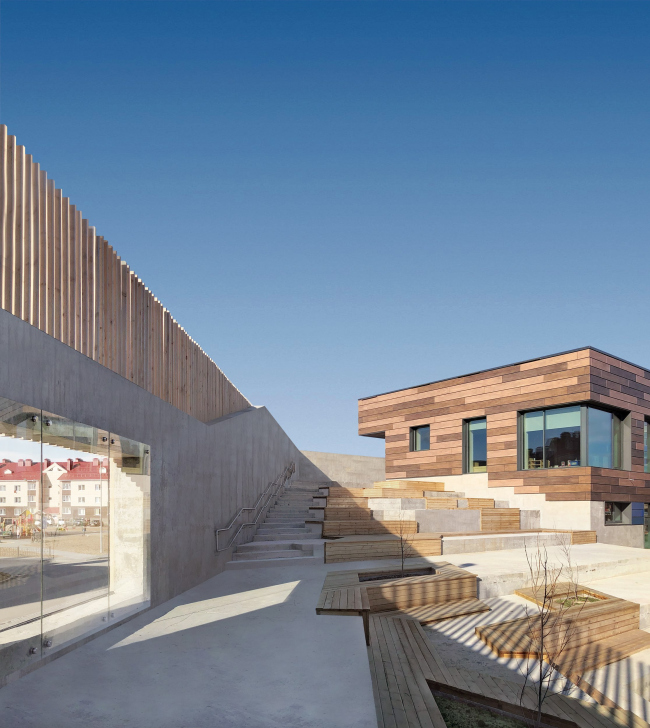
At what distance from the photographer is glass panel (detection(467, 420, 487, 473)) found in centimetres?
1817

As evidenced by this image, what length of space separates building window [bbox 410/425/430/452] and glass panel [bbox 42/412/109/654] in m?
15.1

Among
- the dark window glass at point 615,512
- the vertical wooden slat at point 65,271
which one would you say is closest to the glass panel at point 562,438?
the dark window glass at point 615,512

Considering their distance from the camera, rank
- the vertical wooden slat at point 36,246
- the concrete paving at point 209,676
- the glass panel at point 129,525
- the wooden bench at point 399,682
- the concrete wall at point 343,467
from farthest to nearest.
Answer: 1. the concrete wall at point 343,467
2. the glass panel at point 129,525
3. the vertical wooden slat at point 36,246
4. the wooden bench at point 399,682
5. the concrete paving at point 209,676

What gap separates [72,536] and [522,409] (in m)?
14.1

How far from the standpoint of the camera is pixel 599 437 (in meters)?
16.2

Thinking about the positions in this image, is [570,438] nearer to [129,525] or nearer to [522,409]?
[522,409]

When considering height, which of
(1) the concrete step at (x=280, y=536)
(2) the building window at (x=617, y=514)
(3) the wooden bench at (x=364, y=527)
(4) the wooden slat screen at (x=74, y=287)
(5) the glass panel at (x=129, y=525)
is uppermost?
(4) the wooden slat screen at (x=74, y=287)

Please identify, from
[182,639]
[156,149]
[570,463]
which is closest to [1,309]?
[182,639]

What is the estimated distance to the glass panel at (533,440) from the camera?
54.8ft

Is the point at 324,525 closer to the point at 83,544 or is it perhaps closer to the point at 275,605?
the point at 275,605

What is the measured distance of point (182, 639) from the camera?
605 cm

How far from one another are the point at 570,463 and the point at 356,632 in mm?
11807

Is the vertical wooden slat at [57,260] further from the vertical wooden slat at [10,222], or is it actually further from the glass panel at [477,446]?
the glass panel at [477,446]

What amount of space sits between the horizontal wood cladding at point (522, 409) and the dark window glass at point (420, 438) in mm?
273
